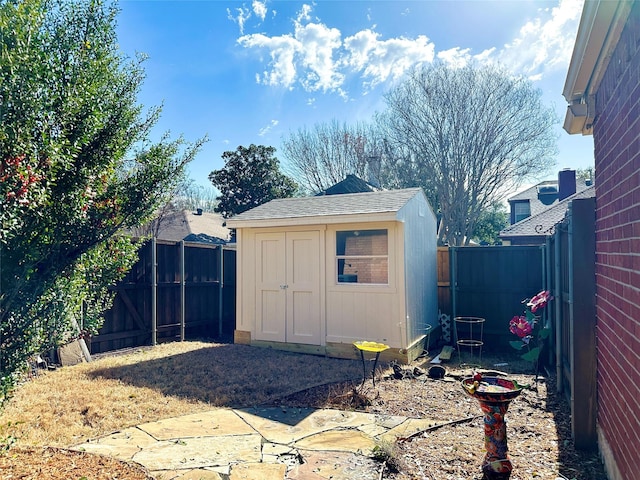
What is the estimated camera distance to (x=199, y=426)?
386cm

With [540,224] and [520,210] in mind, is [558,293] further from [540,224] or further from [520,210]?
[520,210]

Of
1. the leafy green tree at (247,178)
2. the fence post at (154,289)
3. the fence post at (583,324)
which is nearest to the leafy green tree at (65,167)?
the fence post at (583,324)

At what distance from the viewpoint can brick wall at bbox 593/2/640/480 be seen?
1.97 m

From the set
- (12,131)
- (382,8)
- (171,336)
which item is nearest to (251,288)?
(171,336)

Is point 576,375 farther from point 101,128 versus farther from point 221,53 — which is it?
point 221,53

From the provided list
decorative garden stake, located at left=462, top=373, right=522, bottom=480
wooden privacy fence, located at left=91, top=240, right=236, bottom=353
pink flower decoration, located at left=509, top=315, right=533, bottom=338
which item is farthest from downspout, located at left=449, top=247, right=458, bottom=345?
decorative garden stake, located at left=462, top=373, right=522, bottom=480

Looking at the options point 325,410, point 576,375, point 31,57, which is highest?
point 31,57

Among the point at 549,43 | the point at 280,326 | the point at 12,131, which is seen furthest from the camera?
the point at 549,43

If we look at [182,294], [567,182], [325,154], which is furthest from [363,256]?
[325,154]

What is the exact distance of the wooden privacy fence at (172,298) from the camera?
6.97 meters

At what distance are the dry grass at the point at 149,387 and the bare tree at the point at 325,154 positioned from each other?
14.7m

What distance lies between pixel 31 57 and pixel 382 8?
9240 mm

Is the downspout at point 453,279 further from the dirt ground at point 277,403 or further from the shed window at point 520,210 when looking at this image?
the shed window at point 520,210

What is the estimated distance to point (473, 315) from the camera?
7.78 m
